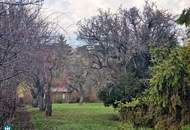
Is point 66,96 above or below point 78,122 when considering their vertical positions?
above

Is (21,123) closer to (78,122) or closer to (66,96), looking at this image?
(78,122)

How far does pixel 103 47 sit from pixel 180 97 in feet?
82.2

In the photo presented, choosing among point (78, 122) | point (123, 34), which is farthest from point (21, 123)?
point (123, 34)

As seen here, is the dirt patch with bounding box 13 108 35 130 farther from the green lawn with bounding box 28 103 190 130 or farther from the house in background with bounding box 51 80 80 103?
the house in background with bounding box 51 80 80 103

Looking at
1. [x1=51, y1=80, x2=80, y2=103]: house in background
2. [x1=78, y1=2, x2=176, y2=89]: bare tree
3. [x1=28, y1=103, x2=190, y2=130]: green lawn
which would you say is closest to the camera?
[x1=28, y1=103, x2=190, y2=130]: green lawn

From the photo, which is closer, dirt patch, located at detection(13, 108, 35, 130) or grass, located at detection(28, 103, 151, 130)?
dirt patch, located at detection(13, 108, 35, 130)

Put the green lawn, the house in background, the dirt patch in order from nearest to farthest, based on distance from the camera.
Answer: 1. the dirt patch
2. the green lawn
3. the house in background

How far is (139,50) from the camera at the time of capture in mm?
37281

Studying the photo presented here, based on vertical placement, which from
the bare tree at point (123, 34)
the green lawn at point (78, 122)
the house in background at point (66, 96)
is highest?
the bare tree at point (123, 34)

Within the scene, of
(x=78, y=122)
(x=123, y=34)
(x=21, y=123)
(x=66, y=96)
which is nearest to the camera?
(x=21, y=123)

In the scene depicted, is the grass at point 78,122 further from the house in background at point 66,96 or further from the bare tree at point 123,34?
the house in background at point 66,96

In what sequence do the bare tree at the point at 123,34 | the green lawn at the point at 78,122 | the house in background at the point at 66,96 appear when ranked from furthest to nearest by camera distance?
the house in background at the point at 66,96 → the bare tree at the point at 123,34 → the green lawn at the point at 78,122

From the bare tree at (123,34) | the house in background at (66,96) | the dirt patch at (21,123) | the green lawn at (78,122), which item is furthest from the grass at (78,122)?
the house in background at (66,96)

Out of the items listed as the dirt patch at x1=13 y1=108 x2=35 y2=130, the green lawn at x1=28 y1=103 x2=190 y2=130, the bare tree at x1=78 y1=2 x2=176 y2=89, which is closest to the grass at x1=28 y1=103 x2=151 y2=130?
the green lawn at x1=28 y1=103 x2=190 y2=130
